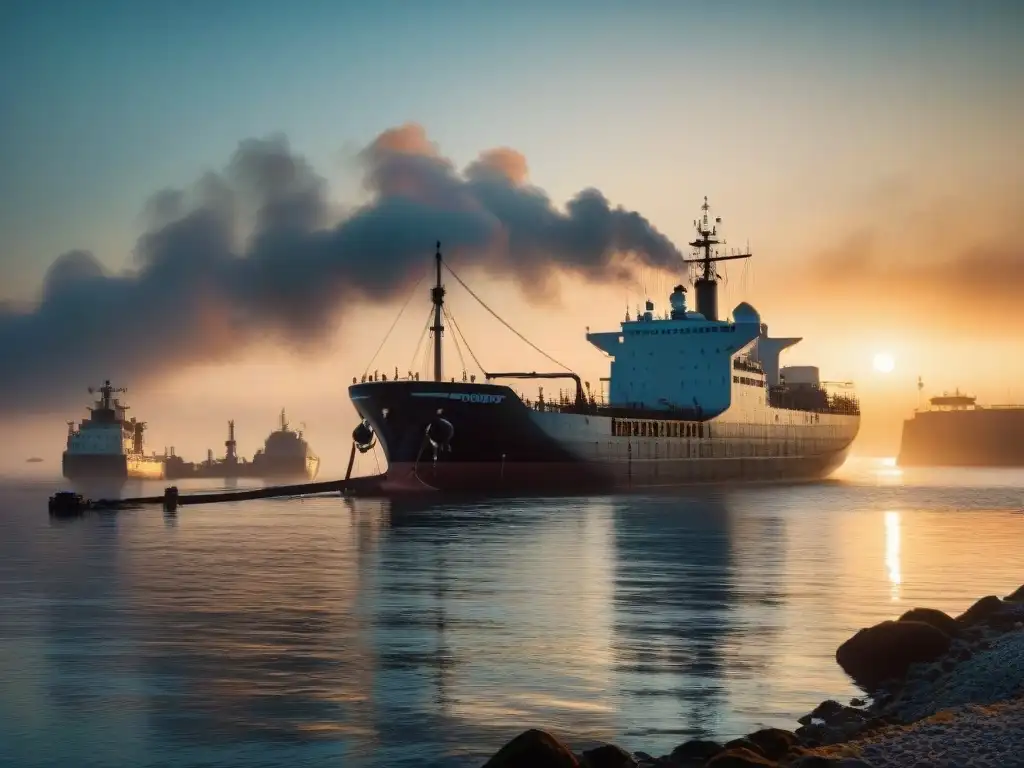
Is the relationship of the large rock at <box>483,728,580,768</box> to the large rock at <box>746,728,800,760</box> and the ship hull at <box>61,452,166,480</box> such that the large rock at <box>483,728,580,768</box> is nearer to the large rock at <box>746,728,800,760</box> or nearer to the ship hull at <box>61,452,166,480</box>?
the large rock at <box>746,728,800,760</box>

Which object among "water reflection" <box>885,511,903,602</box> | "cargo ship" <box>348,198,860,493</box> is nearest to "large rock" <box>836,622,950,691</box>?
"water reflection" <box>885,511,903,602</box>

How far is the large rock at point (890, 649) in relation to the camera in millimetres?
14242

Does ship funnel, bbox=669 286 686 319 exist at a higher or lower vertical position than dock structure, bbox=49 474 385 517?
higher

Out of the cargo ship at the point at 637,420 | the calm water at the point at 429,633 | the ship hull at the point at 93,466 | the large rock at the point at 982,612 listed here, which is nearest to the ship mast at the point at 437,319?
the cargo ship at the point at 637,420

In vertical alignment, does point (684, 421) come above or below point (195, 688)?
above

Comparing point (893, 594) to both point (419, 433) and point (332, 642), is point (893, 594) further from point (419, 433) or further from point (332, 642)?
point (419, 433)

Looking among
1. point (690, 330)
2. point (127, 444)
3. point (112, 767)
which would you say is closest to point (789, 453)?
point (690, 330)

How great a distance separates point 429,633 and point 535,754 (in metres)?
8.08

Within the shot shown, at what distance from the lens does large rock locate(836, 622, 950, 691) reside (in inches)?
561

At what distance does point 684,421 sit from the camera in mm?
72250

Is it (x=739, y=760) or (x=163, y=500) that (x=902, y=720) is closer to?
(x=739, y=760)

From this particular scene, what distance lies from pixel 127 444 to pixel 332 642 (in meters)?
182

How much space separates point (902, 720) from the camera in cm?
1149

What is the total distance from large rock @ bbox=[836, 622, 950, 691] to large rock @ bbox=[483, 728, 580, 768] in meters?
6.42
